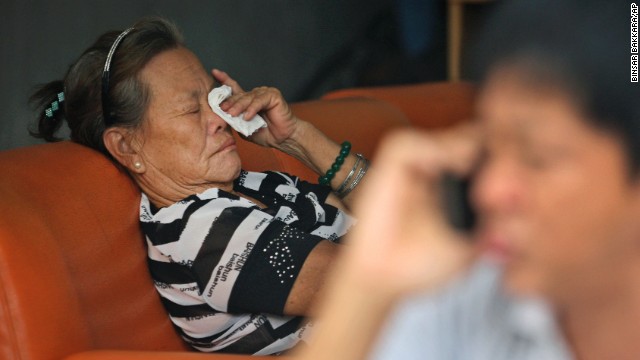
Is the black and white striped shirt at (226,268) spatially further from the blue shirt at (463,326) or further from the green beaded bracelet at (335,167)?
the blue shirt at (463,326)

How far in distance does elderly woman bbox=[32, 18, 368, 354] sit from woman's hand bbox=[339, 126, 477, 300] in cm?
95

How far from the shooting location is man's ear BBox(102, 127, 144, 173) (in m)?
1.78

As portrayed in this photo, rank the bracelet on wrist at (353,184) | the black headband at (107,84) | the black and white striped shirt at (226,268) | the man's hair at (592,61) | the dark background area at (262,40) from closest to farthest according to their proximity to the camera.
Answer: the man's hair at (592,61)
the black and white striped shirt at (226,268)
the black headband at (107,84)
the bracelet on wrist at (353,184)
the dark background area at (262,40)

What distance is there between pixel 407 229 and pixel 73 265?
3.36ft

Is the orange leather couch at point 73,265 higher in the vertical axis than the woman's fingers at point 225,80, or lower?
lower

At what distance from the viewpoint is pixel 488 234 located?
0.60 metres

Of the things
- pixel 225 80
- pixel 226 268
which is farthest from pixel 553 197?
pixel 225 80

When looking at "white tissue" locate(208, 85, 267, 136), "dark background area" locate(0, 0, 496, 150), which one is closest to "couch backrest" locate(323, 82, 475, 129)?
"dark background area" locate(0, 0, 496, 150)

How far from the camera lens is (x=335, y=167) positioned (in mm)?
2105

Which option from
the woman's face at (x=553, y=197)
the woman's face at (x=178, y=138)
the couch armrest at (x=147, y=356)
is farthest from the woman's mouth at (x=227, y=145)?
the woman's face at (x=553, y=197)

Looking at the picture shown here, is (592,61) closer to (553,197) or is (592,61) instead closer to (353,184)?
(553,197)

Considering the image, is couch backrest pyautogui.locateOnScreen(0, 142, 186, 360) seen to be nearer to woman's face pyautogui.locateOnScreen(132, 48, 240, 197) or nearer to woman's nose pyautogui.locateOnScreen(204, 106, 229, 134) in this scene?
woman's face pyautogui.locateOnScreen(132, 48, 240, 197)

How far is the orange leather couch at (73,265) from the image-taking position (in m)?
1.42

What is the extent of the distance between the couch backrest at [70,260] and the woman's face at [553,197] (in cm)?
100
